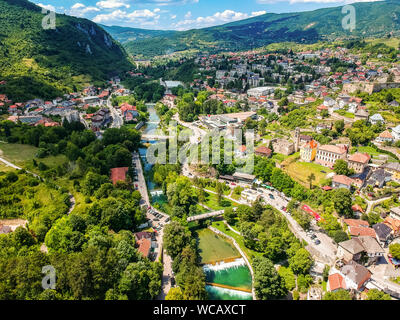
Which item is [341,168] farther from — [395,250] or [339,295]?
[339,295]

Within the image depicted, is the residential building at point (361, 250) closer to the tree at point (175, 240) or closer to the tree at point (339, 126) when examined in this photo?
the tree at point (175, 240)

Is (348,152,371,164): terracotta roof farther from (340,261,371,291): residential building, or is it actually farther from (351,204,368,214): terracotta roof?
(340,261,371,291): residential building

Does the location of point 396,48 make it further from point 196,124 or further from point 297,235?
point 297,235

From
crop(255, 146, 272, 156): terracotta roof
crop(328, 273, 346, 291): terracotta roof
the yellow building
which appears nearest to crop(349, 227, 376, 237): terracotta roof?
crop(328, 273, 346, 291): terracotta roof

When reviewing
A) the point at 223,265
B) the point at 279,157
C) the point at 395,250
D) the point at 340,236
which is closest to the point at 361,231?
the point at 340,236

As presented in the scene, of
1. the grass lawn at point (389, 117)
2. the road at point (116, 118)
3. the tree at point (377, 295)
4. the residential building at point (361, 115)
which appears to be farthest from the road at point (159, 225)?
the grass lawn at point (389, 117)
